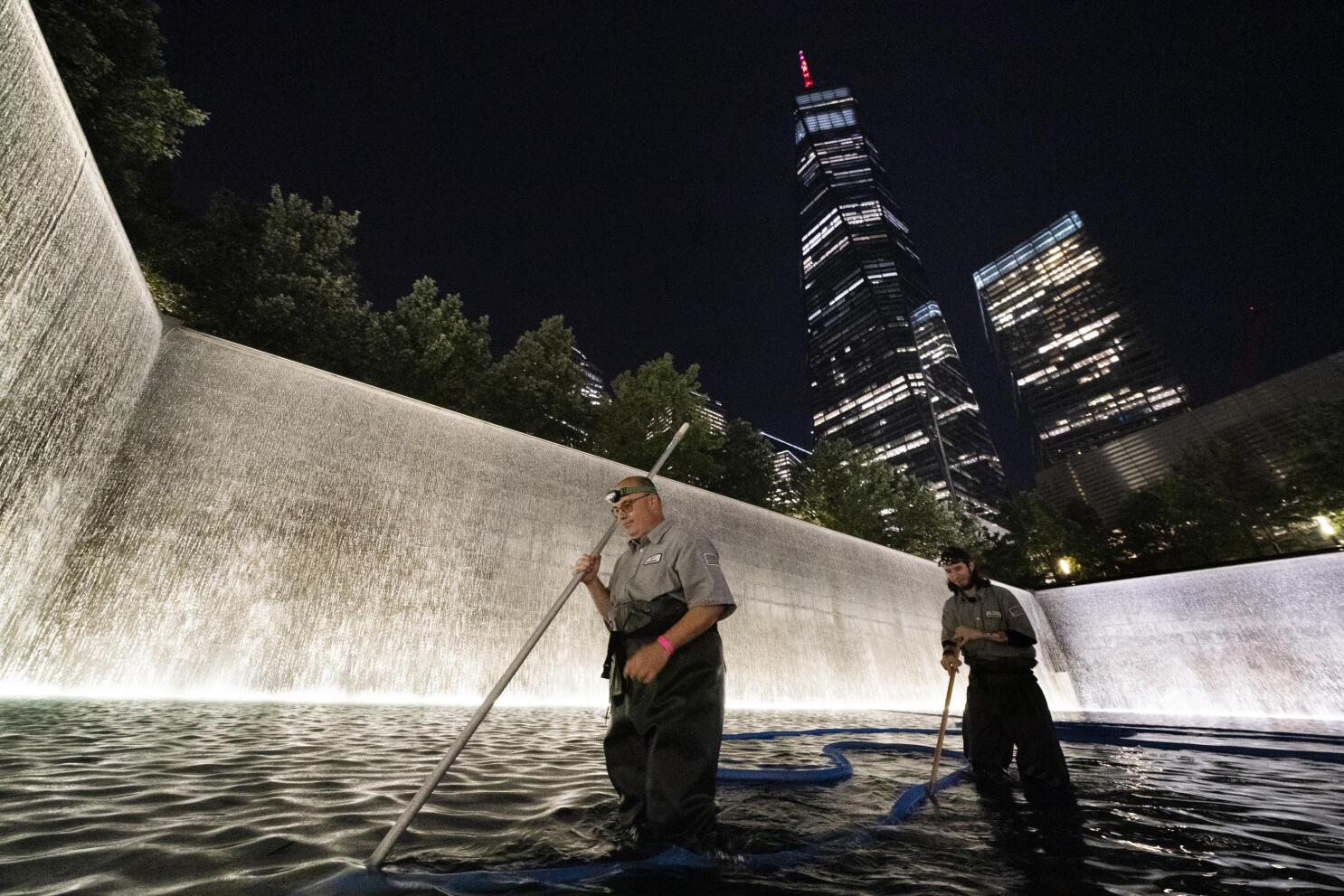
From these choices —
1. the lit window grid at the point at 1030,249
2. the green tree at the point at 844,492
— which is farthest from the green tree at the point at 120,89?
the lit window grid at the point at 1030,249

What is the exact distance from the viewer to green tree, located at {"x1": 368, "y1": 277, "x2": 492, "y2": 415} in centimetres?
1694

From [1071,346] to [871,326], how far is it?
31494mm

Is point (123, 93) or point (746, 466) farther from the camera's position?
point (746, 466)

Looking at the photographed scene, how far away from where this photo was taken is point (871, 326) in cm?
10250

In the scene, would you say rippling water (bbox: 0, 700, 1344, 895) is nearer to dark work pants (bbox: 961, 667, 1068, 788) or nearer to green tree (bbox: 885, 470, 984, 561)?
dark work pants (bbox: 961, 667, 1068, 788)

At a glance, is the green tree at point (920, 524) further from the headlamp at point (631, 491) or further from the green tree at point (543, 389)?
the headlamp at point (631, 491)

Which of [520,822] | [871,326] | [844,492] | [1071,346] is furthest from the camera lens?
[871,326]

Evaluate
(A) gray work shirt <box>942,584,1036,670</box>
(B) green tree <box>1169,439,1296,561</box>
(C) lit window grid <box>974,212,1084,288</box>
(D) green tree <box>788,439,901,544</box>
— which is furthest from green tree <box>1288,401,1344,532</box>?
(C) lit window grid <box>974,212,1084,288</box>

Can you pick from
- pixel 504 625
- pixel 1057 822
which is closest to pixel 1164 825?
pixel 1057 822

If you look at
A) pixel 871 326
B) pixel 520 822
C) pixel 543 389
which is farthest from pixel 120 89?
pixel 871 326

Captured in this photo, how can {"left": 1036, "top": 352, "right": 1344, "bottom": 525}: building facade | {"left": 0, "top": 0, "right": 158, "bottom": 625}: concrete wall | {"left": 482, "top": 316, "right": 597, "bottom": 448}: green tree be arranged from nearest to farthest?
1. {"left": 0, "top": 0, "right": 158, "bottom": 625}: concrete wall
2. {"left": 482, "top": 316, "right": 597, "bottom": 448}: green tree
3. {"left": 1036, "top": 352, "right": 1344, "bottom": 525}: building facade

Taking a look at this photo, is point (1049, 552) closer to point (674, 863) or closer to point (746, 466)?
point (746, 466)

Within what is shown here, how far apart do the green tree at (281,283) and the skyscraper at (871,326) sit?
228 feet

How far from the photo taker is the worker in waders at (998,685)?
2945 mm
